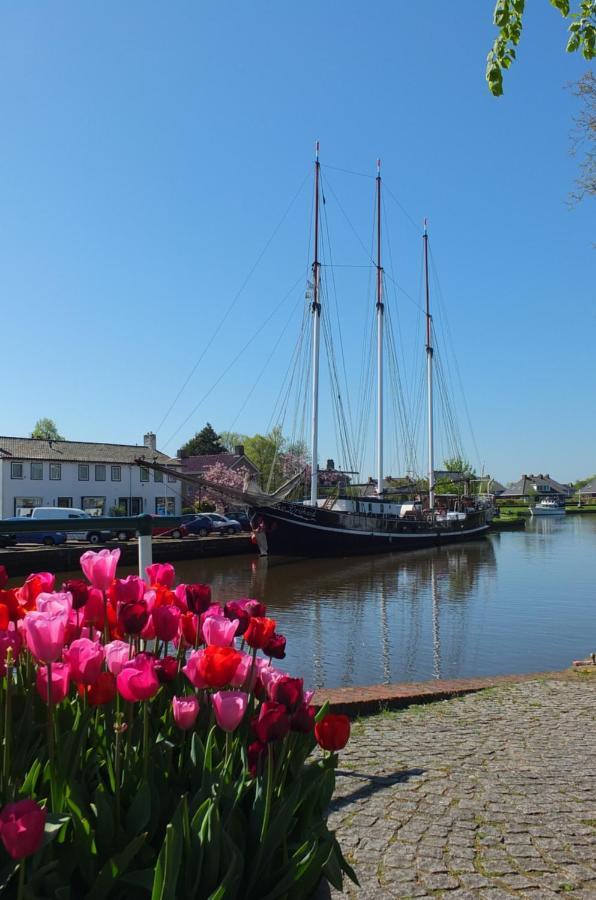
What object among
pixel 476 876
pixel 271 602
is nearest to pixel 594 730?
pixel 476 876

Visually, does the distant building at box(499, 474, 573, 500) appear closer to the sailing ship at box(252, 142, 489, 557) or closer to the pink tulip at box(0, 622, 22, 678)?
the sailing ship at box(252, 142, 489, 557)

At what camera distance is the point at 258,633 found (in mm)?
2393

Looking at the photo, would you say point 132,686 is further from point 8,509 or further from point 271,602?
point 8,509

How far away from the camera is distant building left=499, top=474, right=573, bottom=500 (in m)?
149

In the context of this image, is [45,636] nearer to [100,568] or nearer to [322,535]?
[100,568]

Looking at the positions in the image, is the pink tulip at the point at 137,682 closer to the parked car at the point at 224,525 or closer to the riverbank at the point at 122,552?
the riverbank at the point at 122,552

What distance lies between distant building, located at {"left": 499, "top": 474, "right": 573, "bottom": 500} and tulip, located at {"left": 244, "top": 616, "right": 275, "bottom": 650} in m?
148

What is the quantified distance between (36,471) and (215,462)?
3116 centimetres

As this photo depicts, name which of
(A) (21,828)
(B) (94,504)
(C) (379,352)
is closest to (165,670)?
(A) (21,828)

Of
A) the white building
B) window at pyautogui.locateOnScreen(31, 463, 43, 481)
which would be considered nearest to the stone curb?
the white building

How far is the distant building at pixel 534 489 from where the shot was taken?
14888 cm

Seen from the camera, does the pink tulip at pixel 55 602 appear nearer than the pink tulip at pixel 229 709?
No

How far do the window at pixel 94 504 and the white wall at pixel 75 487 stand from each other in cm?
24

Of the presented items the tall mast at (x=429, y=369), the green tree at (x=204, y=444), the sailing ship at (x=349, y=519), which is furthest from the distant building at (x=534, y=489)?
the sailing ship at (x=349, y=519)
